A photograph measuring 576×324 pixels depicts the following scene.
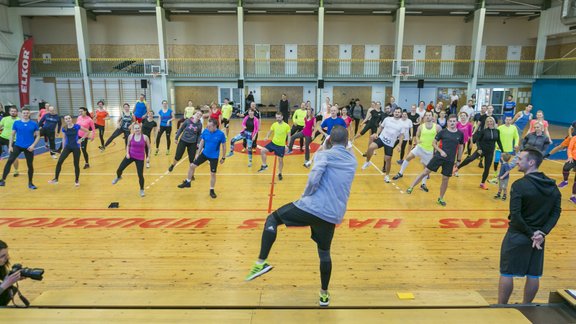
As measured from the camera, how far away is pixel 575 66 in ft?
80.1

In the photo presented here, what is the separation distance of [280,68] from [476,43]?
13.9 metres

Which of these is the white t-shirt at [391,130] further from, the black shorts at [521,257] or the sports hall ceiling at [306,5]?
the sports hall ceiling at [306,5]

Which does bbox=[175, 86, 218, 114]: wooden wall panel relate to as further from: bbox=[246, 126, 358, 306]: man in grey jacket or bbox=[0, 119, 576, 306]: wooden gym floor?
bbox=[246, 126, 358, 306]: man in grey jacket

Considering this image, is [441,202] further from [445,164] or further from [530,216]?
[530,216]

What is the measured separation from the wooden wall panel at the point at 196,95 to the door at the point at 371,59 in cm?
1179

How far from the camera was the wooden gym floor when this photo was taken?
5.36 m

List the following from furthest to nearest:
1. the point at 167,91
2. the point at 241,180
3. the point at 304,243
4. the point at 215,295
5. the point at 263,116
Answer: the point at 263,116 → the point at 167,91 → the point at 241,180 → the point at 304,243 → the point at 215,295

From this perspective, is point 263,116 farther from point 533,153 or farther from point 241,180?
point 533,153

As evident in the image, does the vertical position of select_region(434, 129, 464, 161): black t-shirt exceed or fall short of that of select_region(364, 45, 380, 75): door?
it falls short

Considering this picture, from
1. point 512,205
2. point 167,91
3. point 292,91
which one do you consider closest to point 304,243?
point 512,205

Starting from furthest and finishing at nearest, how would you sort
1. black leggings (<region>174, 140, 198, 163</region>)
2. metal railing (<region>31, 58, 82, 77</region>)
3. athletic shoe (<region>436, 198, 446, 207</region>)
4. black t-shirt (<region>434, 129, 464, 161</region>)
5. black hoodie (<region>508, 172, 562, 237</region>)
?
metal railing (<region>31, 58, 82, 77</region>)
black leggings (<region>174, 140, 198, 163</region>)
athletic shoe (<region>436, 198, 446, 207</region>)
black t-shirt (<region>434, 129, 464, 161</region>)
black hoodie (<region>508, 172, 562, 237</region>)

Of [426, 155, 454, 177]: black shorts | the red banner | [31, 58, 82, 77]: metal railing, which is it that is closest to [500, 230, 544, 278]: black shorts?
[426, 155, 454, 177]: black shorts

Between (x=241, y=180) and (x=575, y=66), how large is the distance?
80.6ft

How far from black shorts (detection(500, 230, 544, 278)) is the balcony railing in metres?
24.3
